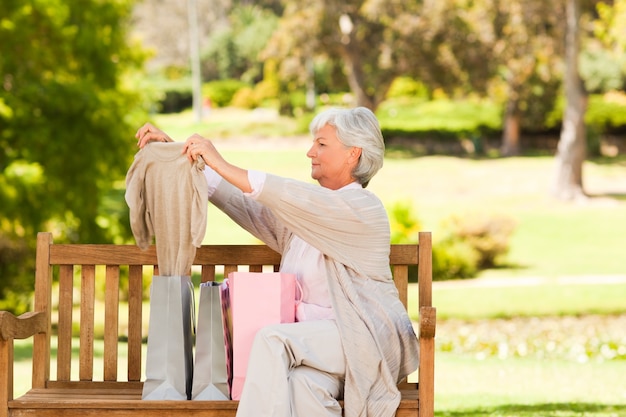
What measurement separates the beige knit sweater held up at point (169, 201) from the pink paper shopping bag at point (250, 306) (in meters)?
0.23

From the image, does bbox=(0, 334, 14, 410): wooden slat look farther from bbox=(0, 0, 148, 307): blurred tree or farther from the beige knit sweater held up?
bbox=(0, 0, 148, 307): blurred tree

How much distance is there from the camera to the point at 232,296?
362cm

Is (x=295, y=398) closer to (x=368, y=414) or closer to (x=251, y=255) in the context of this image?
(x=368, y=414)

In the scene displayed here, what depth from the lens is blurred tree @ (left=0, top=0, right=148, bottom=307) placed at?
12484 millimetres

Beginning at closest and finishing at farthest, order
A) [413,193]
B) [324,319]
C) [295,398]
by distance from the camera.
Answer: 1. [295,398]
2. [324,319]
3. [413,193]

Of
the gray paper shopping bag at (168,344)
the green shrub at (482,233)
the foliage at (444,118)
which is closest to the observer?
the gray paper shopping bag at (168,344)

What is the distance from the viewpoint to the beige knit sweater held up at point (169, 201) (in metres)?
3.68

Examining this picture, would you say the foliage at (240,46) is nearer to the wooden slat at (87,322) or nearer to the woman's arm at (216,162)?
the wooden slat at (87,322)

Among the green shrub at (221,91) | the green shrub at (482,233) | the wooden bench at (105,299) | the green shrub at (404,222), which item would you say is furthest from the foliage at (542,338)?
the green shrub at (221,91)

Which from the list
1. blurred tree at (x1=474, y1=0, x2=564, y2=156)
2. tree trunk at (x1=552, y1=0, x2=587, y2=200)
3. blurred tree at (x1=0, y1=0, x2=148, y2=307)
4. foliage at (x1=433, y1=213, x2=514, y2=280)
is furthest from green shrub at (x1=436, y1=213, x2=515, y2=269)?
blurred tree at (x1=474, y1=0, x2=564, y2=156)

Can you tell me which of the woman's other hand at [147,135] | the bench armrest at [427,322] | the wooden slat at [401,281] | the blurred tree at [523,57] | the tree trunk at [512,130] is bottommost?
the bench armrest at [427,322]

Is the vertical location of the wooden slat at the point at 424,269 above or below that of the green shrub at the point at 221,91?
below

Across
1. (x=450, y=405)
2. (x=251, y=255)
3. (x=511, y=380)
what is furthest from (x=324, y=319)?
(x=511, y=380)

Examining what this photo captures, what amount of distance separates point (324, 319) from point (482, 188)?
23671 mm
